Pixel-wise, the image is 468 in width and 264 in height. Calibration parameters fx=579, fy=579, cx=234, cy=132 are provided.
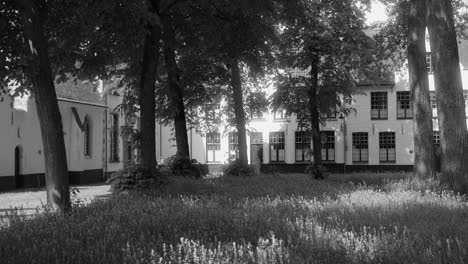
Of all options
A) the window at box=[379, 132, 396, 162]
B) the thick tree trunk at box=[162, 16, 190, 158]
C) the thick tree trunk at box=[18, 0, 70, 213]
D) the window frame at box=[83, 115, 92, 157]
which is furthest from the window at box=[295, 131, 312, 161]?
the thick tree trunk at box=[18, 0, 70, 213]

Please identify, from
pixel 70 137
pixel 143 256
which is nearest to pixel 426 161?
pixel 143 256

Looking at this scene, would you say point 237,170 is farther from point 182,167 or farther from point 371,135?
point 371,135

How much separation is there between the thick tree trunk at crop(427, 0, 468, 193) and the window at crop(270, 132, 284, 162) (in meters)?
39.1

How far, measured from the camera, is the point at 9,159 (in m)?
32.3

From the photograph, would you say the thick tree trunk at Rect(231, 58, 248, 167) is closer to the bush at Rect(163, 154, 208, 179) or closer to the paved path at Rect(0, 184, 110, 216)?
the bush at Rect(163, 154, 208, 179)

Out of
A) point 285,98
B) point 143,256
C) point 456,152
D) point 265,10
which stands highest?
point 265,10

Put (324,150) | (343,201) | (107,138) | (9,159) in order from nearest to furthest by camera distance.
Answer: (343,201)
(9,159)
(107,138)
(324,150)

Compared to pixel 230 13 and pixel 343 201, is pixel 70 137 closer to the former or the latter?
pixel 230 13

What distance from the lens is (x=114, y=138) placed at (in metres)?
46.0

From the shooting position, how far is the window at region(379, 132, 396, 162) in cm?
5003

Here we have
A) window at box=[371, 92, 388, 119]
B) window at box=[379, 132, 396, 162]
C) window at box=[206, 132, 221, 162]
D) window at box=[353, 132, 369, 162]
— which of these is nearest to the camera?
window at box=[379, 132, 396, 162]

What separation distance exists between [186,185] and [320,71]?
14556 millimetres

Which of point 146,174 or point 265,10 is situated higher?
point 265,10

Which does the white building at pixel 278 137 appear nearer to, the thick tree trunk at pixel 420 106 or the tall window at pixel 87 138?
the tall window at pixel 87 138
